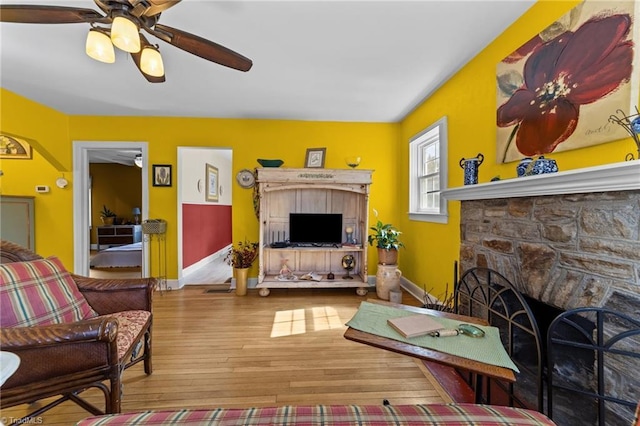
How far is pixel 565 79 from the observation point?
4.68 ft

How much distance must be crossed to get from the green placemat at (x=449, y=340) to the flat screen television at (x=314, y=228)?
2267 millimetres

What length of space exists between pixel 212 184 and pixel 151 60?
428 centimetres

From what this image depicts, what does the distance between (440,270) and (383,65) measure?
2172mm

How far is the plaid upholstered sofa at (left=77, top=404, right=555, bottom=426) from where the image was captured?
63 centimetres

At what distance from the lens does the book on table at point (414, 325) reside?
3.77 ft

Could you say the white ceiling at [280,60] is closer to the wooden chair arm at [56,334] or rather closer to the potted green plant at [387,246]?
the potted green plant at [387,246]

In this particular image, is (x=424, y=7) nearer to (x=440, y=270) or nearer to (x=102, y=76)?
(x=440, y=270)

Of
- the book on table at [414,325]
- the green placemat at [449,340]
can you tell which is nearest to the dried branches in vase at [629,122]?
the green placemat at [449,340]

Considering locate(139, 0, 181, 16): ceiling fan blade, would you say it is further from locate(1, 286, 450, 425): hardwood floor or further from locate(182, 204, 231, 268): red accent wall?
locate(182, 204, 231, 268): red accent wall

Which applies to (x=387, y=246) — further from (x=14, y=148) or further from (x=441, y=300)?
(x=14, y=148)

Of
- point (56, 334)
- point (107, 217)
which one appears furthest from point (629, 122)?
point (107, 217)

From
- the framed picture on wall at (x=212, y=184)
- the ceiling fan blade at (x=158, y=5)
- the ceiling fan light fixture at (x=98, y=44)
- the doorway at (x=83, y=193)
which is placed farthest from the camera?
the framed picture on wall at (x=212, y=184)

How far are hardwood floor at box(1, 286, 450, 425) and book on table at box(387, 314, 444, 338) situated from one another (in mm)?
700

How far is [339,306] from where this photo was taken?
10.1ft
